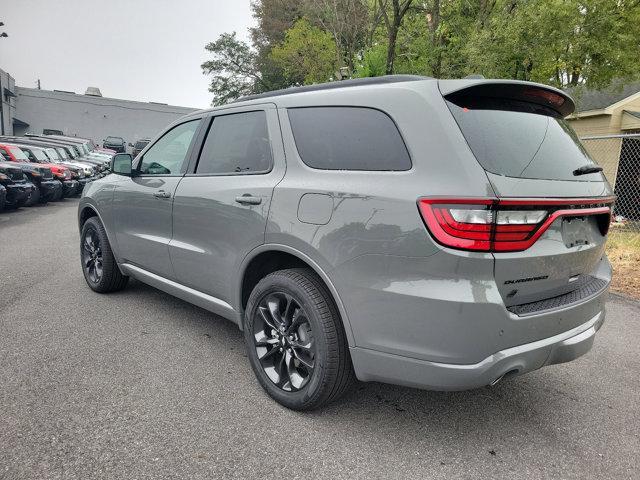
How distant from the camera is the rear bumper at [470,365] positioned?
2135 mm

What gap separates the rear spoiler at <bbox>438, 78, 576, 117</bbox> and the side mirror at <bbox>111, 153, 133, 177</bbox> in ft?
9.73

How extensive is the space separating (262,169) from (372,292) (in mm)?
1203

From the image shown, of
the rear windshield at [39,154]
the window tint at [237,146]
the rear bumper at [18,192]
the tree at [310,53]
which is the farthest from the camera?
the tree at [310,53]

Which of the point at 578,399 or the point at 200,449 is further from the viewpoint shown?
the point at 578,399

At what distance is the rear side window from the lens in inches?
93.5

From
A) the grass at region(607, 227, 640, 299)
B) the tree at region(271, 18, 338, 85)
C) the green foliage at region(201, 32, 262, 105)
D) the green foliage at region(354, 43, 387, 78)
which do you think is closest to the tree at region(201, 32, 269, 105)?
the green foliage at region(201, 32, 262, 105)

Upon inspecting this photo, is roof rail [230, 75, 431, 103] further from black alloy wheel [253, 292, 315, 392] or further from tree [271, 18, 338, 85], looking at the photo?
tree [271, 18, 338, 85]

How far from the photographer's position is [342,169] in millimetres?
2545

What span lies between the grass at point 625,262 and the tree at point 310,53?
20587 millimetres

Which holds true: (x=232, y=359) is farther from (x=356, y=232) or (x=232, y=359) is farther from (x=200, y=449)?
(x=356, y=232)

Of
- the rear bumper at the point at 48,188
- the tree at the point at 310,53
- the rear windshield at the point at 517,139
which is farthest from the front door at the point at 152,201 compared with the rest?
the tree at the point at 310,53

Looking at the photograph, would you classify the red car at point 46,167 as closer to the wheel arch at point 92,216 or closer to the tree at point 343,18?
the wheel arch at point 92,216

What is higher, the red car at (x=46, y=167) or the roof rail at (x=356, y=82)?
the roof rail at (x=356, y=82)

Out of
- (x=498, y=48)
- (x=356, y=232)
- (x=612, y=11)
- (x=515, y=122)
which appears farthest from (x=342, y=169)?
(x=612, y=11)
